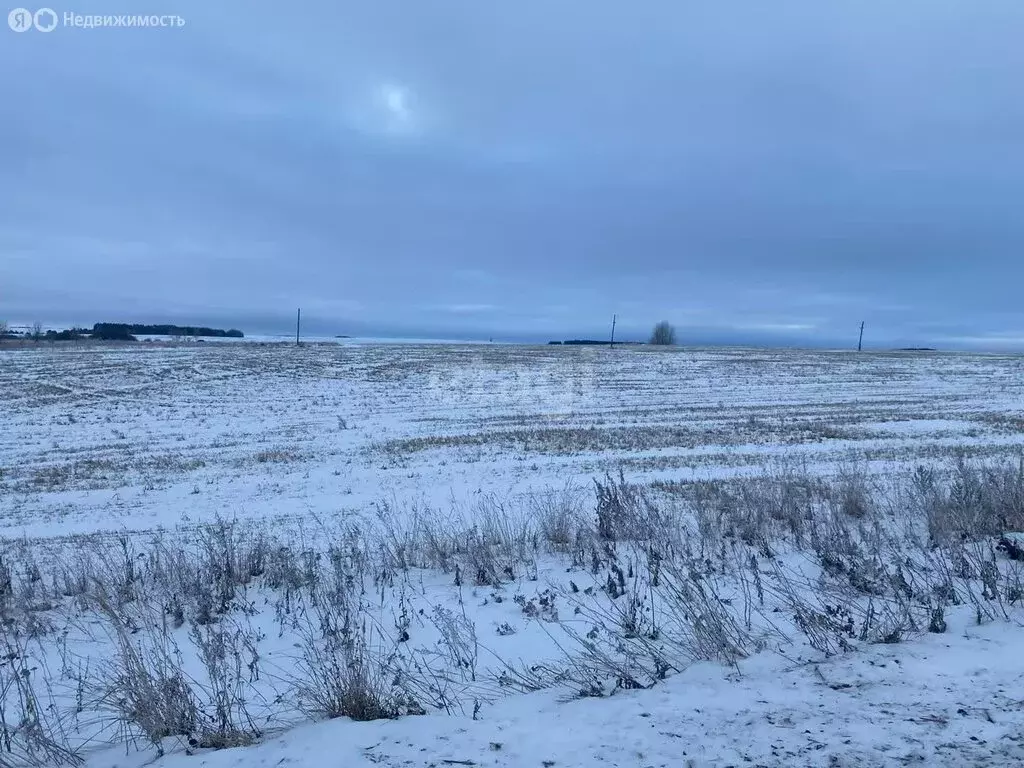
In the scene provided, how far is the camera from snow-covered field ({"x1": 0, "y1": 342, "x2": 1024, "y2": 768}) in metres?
3.33

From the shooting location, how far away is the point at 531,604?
5.43m

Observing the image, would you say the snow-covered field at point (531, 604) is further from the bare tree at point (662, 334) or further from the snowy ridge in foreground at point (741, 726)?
the bare tree at point (662, 334)

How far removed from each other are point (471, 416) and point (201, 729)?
701 inches

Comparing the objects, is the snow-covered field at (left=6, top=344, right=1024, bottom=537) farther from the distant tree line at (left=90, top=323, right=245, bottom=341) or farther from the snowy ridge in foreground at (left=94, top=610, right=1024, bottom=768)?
the distant tree line at (left=90, top=323, right=245, bottom=341)

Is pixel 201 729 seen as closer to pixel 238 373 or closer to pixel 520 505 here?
pixel 520 505

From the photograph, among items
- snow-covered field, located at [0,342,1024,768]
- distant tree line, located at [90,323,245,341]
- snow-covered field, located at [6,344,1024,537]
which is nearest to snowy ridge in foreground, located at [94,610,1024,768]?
snow-covered field, located at [0,342,1024,768]

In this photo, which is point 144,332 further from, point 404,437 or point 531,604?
point 531,604

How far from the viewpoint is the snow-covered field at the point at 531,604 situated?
10.9 feet

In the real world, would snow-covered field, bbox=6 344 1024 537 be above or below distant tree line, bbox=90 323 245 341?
below

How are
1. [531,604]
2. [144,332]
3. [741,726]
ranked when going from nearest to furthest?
[741,726] → [531,604] → [144,332]

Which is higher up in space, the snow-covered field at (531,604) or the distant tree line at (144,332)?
the distant tree line at (144,332)

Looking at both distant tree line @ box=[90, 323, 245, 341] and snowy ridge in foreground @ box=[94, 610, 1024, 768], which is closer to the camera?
snowy ridge in foreground @ box=[94, 610, 1024, 768]

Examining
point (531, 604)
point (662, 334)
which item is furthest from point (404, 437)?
point (662, 334)

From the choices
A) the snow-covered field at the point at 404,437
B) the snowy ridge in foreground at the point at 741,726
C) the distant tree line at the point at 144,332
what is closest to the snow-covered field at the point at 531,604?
the snowy ridge in foreground at the point at 741,726
